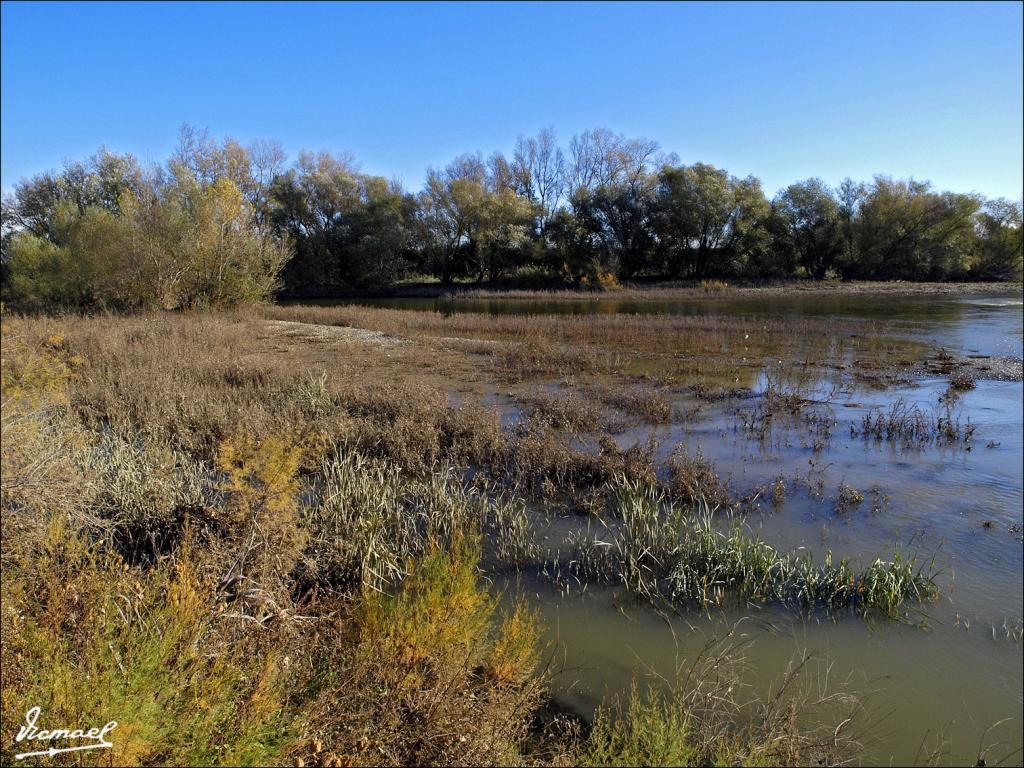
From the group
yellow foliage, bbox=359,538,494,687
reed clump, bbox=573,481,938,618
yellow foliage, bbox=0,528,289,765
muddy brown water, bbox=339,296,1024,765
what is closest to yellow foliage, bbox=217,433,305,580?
yellow foliage, bbox=0,528,289,765

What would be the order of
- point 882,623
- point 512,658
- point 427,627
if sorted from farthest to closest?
1. point 882,623
2. point 512,658
3. point 427,627

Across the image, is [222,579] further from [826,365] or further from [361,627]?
[826,365]

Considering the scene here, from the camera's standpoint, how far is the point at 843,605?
192 inches

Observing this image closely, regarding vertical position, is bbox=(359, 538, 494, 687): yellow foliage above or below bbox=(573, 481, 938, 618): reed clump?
above

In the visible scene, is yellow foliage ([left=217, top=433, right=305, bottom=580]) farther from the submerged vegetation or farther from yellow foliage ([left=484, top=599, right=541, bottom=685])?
yellow foliage ([left=484, top=599, right=541, bottom=685])

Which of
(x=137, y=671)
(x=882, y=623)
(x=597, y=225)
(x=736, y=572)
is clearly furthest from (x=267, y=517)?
(x=597, y=225)

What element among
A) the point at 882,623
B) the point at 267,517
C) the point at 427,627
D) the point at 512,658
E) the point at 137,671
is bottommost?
the point at 882,623

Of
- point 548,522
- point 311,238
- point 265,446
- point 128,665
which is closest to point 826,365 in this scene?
point 548,522

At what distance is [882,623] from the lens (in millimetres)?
4625

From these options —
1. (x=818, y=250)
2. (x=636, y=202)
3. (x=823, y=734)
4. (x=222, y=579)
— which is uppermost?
(x=636, y=202)

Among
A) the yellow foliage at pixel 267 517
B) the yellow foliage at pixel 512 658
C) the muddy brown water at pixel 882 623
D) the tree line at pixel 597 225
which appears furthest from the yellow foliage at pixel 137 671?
the tree line at pixel 597 225

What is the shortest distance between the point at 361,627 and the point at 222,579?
1.03 meters

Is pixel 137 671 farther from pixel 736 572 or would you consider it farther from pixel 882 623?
pixel 882 623

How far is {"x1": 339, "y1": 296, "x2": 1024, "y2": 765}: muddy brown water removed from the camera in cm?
382
